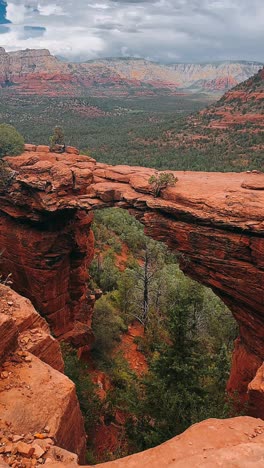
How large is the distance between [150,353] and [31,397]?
18103 millimetres

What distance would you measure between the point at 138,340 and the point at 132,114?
141 meters

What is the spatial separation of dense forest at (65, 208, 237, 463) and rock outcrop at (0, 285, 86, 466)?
3.77 metres

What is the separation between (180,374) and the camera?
13906 mm

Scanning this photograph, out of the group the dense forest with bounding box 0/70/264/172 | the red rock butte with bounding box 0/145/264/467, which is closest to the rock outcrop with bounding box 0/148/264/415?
the red rock butte with bounding box 0/145/264/467

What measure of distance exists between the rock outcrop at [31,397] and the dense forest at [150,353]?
377 centimetres

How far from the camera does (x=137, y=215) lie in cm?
1862

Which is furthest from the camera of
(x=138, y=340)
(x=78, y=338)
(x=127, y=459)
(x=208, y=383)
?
(x=138, y=340)

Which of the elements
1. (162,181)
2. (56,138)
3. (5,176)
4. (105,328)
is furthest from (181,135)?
(162,181)

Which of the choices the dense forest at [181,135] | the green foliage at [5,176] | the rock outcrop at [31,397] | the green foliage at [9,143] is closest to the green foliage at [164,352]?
the rock outcrop at [31,397]

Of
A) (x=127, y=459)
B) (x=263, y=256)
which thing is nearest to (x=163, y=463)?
(x=127, y=459)

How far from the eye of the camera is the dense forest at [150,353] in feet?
44.3

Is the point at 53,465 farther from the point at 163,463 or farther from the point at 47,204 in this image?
the point at 47,204

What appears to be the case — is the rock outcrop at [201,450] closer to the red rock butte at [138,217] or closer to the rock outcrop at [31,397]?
the rock outcrop at [31,397]

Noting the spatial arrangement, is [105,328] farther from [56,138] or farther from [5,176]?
[56,138]
